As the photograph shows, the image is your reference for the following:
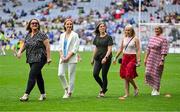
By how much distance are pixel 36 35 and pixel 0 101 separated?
6.25 feet

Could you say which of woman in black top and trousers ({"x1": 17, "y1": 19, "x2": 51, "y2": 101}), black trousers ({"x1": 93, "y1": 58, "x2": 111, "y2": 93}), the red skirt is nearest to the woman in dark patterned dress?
the red skirt

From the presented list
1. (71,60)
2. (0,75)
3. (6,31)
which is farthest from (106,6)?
(71,60)

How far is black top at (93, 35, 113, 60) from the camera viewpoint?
1942cm

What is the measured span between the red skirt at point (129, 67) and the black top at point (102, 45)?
1.84ft

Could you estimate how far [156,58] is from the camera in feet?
65.8

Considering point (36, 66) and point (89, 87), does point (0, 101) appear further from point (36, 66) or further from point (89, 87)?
point (89, 87)

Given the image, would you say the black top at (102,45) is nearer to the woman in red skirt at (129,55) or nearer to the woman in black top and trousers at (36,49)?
the woman in red skirt at (129,55)

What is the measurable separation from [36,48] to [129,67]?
267 cm

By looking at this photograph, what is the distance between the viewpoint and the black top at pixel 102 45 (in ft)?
63.7

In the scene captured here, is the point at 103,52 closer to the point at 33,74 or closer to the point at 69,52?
the point at 69,52

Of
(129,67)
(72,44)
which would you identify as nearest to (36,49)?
(72,44)

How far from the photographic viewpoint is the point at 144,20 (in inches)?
2172

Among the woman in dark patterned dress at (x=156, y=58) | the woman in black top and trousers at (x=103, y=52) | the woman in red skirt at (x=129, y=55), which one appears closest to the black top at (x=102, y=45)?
the woman in black top and trousers at (x=103, y=52)

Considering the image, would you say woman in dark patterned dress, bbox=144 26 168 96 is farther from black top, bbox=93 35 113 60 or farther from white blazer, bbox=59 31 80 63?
white blazer, bbox=59 31 80 63
